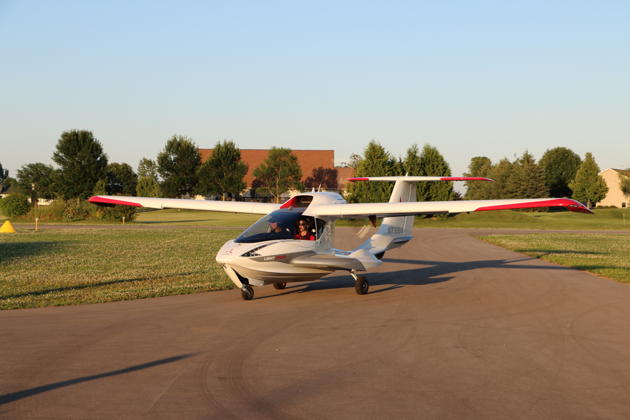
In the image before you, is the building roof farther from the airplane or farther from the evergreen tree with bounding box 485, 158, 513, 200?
the airplane

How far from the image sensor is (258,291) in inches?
677

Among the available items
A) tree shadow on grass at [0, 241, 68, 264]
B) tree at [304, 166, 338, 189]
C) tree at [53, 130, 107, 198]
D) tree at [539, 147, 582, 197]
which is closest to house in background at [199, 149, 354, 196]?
tree at [304, 166, 338, 189]

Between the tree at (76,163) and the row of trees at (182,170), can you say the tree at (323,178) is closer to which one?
the row of trees at (182,170)

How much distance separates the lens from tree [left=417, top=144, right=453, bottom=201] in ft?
193

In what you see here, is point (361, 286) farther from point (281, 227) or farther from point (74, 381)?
point (74, 381)

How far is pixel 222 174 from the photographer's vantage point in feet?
301

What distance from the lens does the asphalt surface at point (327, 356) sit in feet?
23.4

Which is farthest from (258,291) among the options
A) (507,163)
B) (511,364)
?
(507,163)

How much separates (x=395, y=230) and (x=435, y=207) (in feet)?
15.4

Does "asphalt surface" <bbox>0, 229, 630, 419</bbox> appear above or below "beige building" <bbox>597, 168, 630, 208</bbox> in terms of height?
below

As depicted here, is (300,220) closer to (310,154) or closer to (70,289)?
(70,289)

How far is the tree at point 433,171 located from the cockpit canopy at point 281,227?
144 ft

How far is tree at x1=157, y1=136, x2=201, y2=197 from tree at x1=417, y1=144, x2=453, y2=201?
4214 cm

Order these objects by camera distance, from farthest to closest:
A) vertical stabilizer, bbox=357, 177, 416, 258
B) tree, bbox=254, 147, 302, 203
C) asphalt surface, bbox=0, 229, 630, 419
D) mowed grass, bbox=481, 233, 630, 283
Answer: tree, bbox=254, 147, 302, 203
mowed grass, bbox=481, 233, 630, 283
vertical stabilizer, bbox=357, 177, 416, 258
asphalt surface, bbox=0, 229, 630, 419
